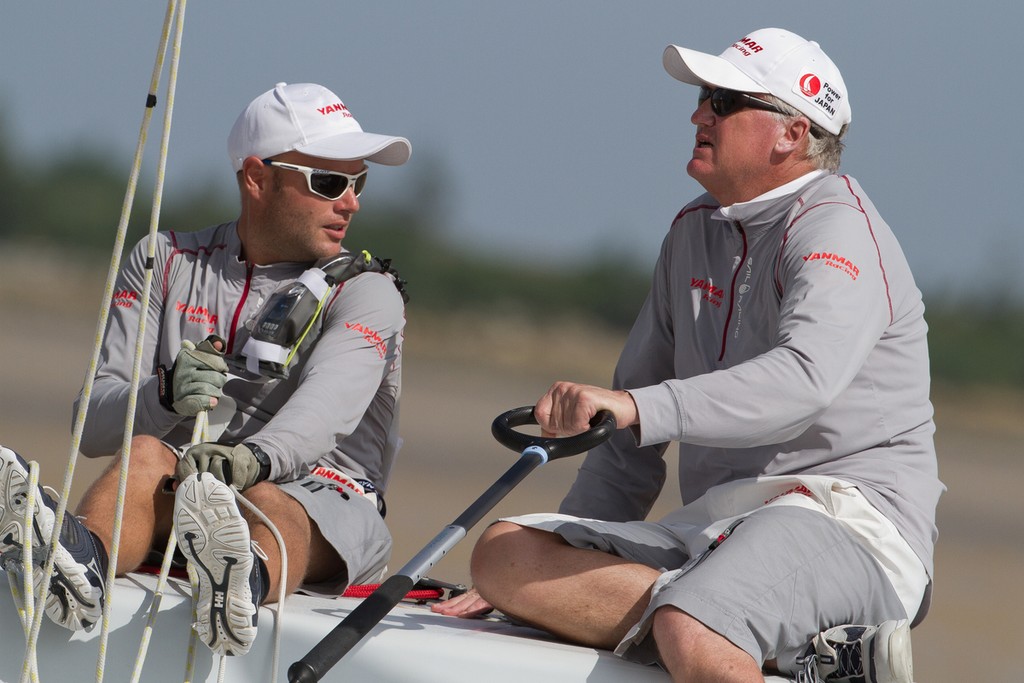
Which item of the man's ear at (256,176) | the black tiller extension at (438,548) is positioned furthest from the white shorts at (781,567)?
the man's ear at (256,176)

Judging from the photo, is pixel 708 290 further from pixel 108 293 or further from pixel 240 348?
pixel 108 293

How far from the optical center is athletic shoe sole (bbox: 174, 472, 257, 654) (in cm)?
293

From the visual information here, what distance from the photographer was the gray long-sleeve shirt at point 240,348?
3682 mm

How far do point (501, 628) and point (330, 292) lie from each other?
106cm

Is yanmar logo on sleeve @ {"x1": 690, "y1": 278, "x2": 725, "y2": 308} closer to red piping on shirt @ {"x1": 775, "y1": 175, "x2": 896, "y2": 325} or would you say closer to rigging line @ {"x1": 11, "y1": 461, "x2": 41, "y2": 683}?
red piping on shirt @ {"x1": 775, "y1": 175, "x2": 896, "y2": 325}

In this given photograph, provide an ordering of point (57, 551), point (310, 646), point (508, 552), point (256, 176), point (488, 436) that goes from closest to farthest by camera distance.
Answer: point (57, 551) → point (310, 646) → point (508, 552) → point (256, 176) → point (488, 436)

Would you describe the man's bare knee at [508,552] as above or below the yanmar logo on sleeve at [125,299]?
below

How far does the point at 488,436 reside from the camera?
1808 cm

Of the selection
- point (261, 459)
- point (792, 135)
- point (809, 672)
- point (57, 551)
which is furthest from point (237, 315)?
point (809, 672)

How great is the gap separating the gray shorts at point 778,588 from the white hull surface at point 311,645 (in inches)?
4.4

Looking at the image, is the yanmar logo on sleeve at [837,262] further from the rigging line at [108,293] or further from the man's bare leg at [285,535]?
the rigging line at [108,293]

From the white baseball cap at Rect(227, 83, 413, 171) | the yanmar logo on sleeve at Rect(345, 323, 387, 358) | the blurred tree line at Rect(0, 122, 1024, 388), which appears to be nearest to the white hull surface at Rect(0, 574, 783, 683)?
the yanmar logo on sleeve at Rect(345, 323, 387, 358)

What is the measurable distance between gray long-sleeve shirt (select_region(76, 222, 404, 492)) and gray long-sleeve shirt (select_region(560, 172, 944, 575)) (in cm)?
66

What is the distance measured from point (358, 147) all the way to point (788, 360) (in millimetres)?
1521
